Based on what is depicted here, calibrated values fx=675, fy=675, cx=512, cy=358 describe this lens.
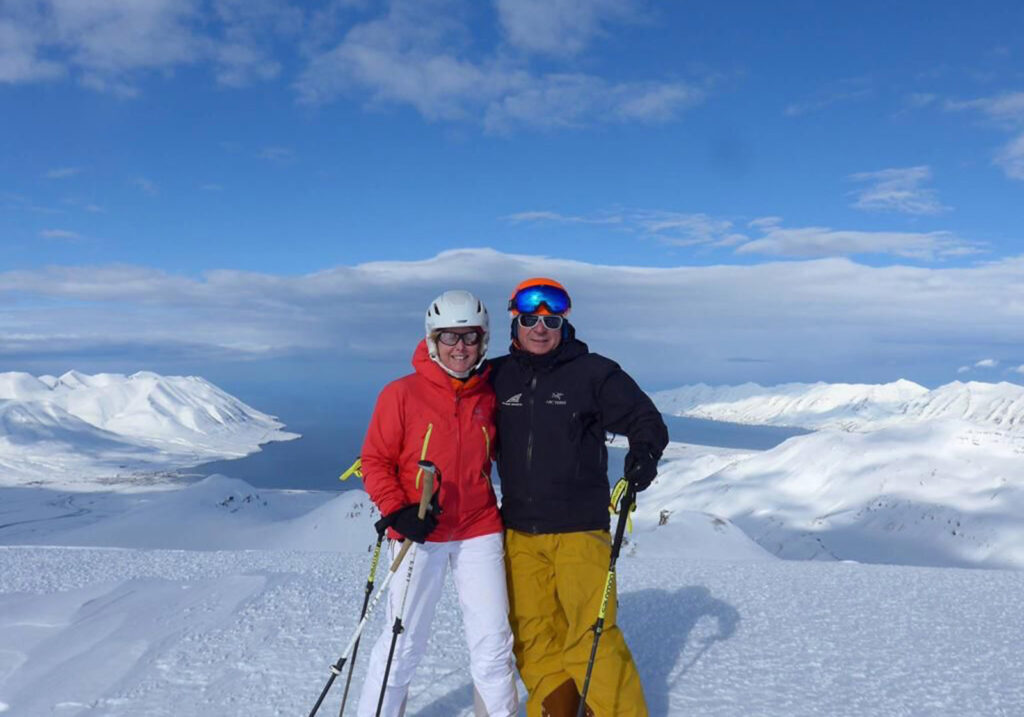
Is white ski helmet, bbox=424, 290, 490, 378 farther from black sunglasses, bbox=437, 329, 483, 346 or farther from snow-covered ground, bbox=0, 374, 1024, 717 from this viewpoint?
snow-covered ground, bbox=0, 374, 1024, 717

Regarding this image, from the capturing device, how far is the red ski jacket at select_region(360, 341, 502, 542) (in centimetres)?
423

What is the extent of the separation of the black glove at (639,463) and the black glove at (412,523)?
4.09ft

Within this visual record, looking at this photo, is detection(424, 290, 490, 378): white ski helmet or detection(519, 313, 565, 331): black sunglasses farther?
detection(519, 313, 565, 331): black sunglasses

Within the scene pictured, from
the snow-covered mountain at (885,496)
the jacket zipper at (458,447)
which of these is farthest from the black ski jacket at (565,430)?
the snow-covered mountain at (885,496)

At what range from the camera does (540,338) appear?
14.8ft

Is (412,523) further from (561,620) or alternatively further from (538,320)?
(538,320)

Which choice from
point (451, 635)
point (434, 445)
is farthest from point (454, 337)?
point (451, 635)

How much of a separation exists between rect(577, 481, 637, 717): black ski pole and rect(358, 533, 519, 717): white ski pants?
1.47ft

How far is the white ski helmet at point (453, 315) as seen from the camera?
431cm

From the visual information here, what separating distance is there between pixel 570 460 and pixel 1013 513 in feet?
178

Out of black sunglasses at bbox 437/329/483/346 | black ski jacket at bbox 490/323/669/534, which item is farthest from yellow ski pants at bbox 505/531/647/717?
black sunglasses at bbox 437/329/483/346

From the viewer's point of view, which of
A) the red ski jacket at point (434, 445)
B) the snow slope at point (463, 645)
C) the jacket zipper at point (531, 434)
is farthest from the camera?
the snow slope at point (463, 645)

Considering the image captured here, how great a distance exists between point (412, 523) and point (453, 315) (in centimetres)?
131

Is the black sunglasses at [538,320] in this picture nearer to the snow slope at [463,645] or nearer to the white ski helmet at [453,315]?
the white ski helmet at [453,315]
